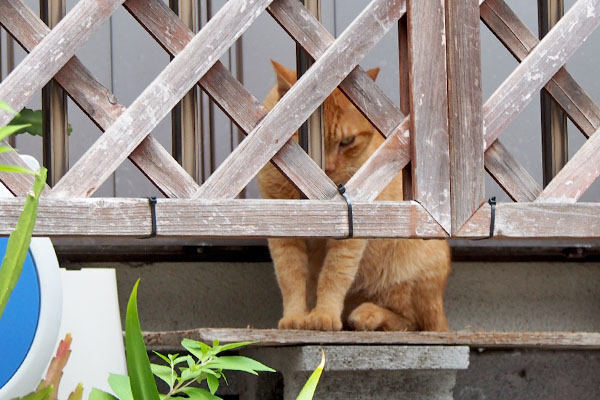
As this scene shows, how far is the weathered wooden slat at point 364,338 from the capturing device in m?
2.62

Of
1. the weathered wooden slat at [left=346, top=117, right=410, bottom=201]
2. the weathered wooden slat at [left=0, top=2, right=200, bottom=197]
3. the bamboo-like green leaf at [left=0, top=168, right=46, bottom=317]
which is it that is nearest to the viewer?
the bamboo-like green leaf at [left=0, top=168, right=46, bottom=317]

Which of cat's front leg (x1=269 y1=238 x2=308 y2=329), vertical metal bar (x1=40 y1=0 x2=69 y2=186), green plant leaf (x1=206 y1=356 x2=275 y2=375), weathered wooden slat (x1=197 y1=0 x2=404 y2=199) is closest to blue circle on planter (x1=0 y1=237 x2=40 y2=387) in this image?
vertical metal bar (x1=40 y1=0 x2=69 y2=186)

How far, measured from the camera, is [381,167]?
227 cm

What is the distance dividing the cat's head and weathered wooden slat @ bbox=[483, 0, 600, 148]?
1013 millimetres

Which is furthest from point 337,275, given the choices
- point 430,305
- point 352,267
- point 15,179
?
point 15,179

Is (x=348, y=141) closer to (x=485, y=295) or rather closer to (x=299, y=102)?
(x=485, y=295)

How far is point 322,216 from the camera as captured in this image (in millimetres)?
2193

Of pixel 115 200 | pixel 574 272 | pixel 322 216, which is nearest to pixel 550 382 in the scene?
pixel 574 272

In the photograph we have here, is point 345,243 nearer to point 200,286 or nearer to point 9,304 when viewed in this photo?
point 200,286

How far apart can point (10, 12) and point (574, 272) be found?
2505 mm

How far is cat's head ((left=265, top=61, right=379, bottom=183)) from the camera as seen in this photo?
10.9 ft

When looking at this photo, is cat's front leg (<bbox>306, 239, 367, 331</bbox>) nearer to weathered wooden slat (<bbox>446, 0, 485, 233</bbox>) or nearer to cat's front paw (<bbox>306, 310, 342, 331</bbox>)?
cat's front paw (<bbox>306, 310, 342, 331</bbox>)

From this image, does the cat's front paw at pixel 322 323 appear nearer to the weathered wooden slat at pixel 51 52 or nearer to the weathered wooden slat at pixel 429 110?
the weathered wooden slat at pixel 429 110

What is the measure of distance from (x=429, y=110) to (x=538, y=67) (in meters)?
0.32
